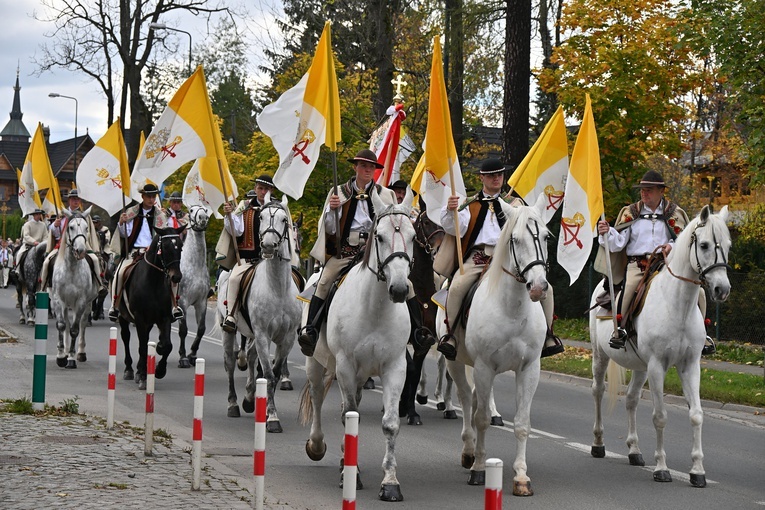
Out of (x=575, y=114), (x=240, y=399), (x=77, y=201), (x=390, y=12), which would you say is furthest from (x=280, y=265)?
(x=390, y=12)

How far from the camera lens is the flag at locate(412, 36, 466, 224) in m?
11.5

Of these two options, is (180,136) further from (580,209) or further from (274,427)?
(580,209)

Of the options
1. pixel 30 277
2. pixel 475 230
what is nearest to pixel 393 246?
pixel 475 230

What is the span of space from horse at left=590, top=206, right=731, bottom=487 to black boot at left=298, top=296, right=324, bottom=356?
3.03 metres

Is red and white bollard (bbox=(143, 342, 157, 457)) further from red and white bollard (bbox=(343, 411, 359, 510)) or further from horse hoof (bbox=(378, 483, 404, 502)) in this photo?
red and white bollard (bbox=(343, 411, 359, 510))

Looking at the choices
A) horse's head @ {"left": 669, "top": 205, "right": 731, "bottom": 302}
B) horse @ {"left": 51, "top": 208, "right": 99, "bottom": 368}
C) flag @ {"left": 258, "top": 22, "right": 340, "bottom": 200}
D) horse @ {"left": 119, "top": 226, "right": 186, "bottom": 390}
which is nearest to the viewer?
horse's head @ {"left": 669, "top": 205, "right": 731, "bottom": 302}

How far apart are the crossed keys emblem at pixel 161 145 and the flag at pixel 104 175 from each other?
227 inches

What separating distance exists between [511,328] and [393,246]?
1.43 meters

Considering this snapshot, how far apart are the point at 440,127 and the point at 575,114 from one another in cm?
1691

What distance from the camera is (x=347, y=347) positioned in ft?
32.1

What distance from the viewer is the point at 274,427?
507 inches

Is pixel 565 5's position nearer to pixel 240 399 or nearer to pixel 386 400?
pixel 240 399

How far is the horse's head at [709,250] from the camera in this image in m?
10.3

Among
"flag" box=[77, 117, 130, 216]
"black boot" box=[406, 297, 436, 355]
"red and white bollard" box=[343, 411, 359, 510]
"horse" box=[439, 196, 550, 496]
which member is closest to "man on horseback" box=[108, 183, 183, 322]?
"flag" box=[77, 117, 130, 216]
